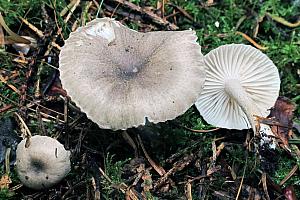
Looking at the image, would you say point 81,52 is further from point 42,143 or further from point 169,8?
point 169,8

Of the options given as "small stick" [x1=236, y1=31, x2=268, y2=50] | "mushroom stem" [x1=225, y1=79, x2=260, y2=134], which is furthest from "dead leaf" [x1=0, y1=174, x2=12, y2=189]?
"small stick" [x1=236, y1=31, x2=268, y2=50]

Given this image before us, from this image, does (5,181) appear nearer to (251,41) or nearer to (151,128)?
(151,128)

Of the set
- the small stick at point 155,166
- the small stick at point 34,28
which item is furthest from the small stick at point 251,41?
the small stick at point 34,28

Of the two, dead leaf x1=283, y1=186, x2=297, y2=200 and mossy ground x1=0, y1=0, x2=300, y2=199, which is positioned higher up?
mossy ground x1=0, y1=0, x2=300, y2=199

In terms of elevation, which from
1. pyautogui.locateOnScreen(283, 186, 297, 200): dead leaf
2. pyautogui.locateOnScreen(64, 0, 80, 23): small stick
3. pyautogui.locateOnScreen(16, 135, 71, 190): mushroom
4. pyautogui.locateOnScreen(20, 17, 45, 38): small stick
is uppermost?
pyautogui.locateOnScreen(64, 0, 80, 23): small stick

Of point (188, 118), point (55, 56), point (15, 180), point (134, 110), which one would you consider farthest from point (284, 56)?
point (15, 180)

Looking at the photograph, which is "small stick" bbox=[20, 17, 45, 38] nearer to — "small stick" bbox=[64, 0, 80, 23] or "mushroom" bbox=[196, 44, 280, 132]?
"small stick" bbox=[64, 0, 80, 23]
